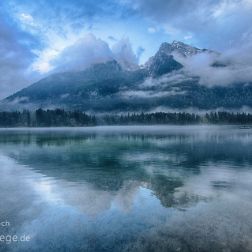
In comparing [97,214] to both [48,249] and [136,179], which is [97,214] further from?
[136,179]

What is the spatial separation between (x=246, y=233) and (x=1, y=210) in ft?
56.6

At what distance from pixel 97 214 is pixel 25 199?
800 centimetres

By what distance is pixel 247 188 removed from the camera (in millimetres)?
32344

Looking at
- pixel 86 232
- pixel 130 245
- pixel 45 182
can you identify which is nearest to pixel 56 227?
pixel 86 232

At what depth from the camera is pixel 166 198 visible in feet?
93.5

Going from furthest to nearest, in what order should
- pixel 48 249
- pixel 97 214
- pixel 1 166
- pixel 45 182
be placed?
1. pixel 1 166
2. pixel 45 182
3. pixel 97 214
4. pixel 48 249

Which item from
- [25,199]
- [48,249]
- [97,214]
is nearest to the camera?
[48,249]

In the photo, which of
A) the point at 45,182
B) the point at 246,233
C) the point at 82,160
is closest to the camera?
the point at 246,233

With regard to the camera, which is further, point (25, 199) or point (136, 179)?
point (136, 179)

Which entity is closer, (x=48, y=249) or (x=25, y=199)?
(x=48, y=249)

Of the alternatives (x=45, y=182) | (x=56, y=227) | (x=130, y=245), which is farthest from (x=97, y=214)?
(x=45, y=182)

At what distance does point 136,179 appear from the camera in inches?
1494

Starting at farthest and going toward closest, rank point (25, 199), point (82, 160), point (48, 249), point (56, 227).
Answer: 1. point (82, 160)
2. point (25, 199)
3. point (56, 227)
4. point (48, 249)

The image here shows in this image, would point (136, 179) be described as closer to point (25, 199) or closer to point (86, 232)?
point (25, 199)
